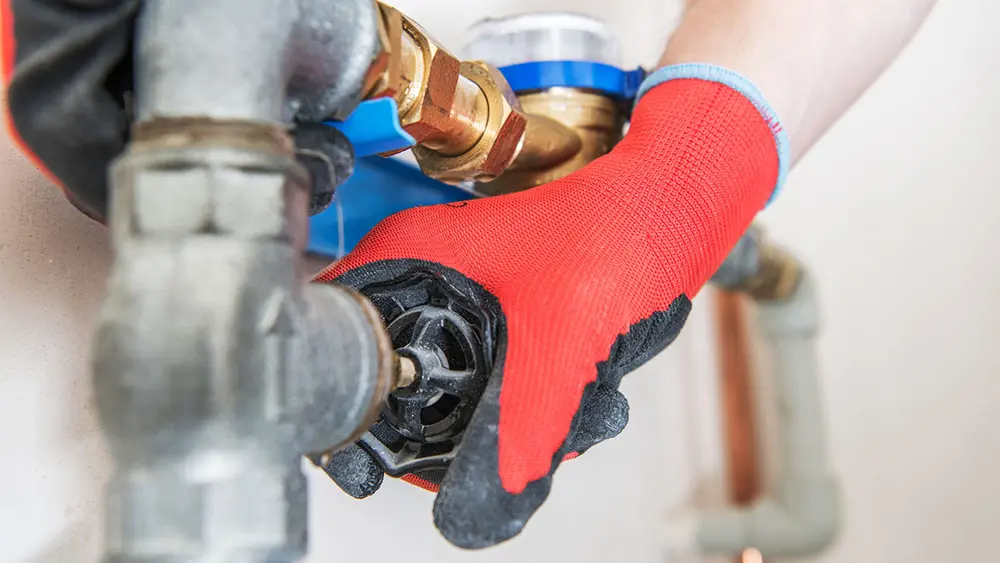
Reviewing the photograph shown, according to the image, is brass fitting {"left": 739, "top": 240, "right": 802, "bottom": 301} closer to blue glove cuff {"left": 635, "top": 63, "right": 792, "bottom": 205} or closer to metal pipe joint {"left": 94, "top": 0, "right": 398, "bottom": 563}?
blue glove cuff {"left": 635, "top": 63, "right": 792, "bottom": 205}

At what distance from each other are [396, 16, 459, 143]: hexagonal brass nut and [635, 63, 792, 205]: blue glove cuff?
123 millimetres

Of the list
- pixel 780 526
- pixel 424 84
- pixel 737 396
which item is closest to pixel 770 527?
pixel 780 526

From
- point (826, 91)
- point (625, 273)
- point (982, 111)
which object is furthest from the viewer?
point (982, 111)

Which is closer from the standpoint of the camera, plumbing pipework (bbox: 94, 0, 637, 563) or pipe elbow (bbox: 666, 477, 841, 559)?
plumbing pipework (bbox: 94, 0, 637, 563)

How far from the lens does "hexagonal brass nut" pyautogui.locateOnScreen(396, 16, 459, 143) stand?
0.28 meters

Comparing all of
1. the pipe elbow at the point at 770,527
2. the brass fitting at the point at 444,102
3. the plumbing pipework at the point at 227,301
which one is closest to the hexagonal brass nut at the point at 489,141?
the brass fitting at the point at 444,102

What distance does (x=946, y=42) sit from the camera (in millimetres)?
827

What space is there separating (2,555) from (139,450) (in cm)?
14

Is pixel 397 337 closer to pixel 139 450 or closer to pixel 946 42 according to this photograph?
pixel 139 450

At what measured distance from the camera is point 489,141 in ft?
1.14

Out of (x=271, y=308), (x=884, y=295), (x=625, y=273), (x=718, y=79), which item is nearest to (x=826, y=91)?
(x=718, y=79)

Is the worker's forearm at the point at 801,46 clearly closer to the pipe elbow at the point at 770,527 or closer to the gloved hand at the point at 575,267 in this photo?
the gloved hand at the point at 575,267

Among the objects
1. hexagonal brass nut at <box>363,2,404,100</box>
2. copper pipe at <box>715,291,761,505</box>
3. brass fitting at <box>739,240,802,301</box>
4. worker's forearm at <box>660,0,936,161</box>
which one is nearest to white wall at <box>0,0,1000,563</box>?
copper pipe at <box>715,291,761,505</box>

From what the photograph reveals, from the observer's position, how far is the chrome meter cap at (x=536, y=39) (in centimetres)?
44
